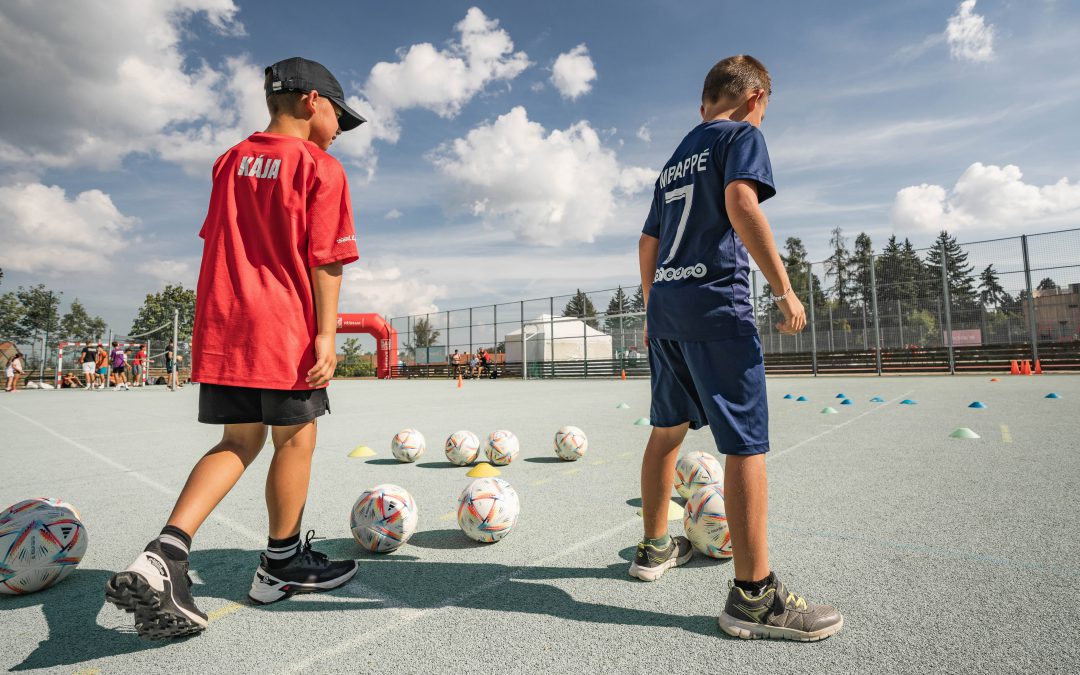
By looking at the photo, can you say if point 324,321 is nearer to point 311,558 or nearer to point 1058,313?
point 311,558

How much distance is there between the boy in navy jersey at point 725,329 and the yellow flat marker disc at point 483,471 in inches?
96.8

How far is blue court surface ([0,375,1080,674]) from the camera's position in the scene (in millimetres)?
1812

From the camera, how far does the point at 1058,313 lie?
19891 mm

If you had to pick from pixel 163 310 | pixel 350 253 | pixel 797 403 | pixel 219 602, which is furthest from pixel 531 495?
pixel 163 310

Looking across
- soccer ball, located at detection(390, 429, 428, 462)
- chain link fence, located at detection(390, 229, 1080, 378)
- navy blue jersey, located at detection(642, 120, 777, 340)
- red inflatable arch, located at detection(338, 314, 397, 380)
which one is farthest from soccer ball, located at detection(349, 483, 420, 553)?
red inflatable arch, located at detection(338, 314, 397, 380)

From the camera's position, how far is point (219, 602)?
2.29 m

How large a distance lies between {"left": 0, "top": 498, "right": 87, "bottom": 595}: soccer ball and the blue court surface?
0.07m

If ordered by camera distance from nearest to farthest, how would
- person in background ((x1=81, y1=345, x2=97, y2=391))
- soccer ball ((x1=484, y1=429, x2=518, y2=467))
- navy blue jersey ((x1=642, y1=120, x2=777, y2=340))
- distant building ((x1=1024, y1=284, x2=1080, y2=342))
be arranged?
navy blue jersey ((x1=642, y1=120, x2=777, y2=340)) < soccer ball ((x1=484, y1=429, x2=518, y2=467)) < distant building ((x1=1024, y1=284, x2=1080, y2=342)) < person in background ((x1=81, y1=345, x2=97, y2=391))

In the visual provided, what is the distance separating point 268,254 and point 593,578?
6.41 ft

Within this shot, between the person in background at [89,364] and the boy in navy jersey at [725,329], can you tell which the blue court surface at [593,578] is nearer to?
the boy in navy jersey at [725,329]

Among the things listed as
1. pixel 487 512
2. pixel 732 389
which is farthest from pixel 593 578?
pixel 732 389

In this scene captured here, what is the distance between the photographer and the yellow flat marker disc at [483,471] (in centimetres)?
477

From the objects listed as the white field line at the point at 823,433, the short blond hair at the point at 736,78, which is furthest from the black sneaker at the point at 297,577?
the white field line at the point at 823,433

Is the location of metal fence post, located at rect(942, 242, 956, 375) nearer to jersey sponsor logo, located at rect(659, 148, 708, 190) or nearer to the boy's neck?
jersey sponsor logo, located at rect(659, 148, 708, 190)
